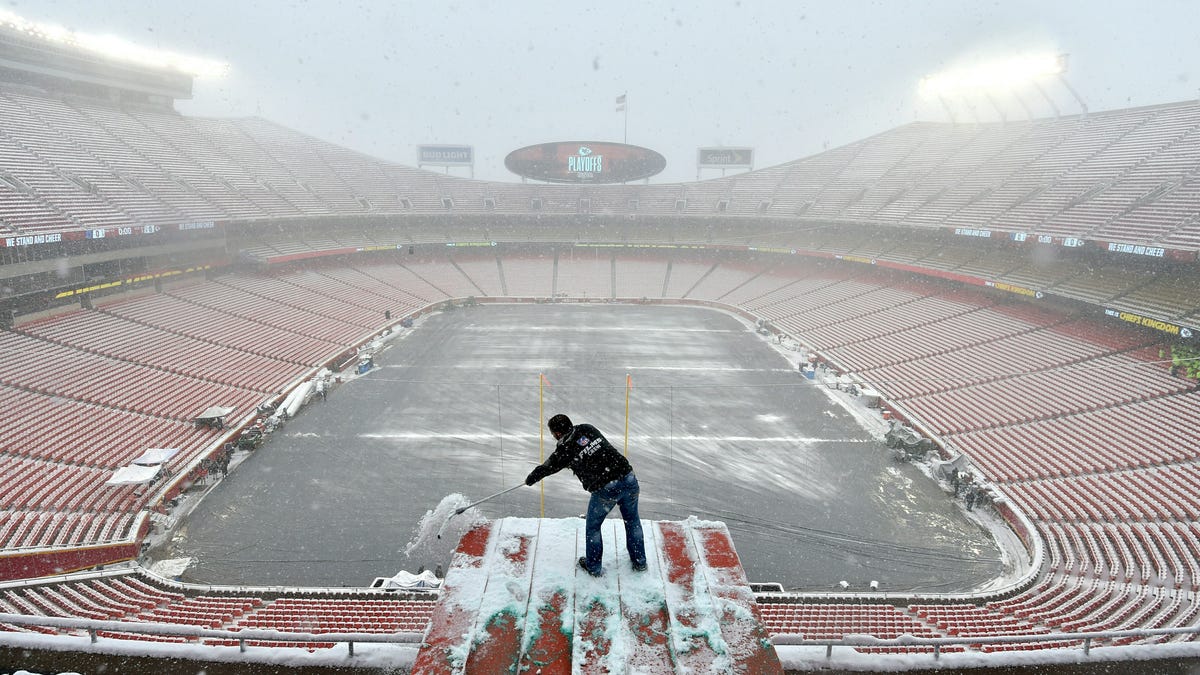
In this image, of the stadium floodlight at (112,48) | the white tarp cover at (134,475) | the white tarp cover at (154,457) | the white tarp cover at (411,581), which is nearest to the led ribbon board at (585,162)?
the stadium floodlight at (112,48)

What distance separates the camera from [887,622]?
9883mm

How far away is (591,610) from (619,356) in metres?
24.9

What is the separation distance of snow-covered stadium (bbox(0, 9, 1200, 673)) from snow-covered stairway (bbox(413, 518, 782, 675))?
12 cm

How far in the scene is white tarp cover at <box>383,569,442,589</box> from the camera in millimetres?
11617

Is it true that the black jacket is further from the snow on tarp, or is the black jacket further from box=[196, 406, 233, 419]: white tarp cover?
box=[196, 406, 233, 419]: white tarp cover

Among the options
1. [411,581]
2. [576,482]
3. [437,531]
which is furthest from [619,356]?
[411,581]

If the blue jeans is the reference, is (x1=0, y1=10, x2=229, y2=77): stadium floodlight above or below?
above

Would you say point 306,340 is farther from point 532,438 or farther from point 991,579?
point 991,579

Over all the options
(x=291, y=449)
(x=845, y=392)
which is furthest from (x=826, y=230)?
(x=291, y=449)

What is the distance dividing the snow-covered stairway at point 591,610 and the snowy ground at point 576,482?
328 inches

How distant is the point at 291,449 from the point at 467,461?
568 centimetres

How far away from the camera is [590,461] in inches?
211

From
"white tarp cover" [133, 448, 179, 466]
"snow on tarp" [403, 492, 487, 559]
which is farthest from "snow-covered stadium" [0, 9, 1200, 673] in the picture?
"snow on tarp" [403, 492, 487, 559]

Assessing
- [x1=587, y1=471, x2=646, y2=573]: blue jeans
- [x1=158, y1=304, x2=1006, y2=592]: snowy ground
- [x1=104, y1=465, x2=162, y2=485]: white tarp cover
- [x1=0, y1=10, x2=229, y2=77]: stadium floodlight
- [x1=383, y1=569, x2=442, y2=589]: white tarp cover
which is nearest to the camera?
[x1=587, y1=471, x2=646, y2=573]: blue jeans
